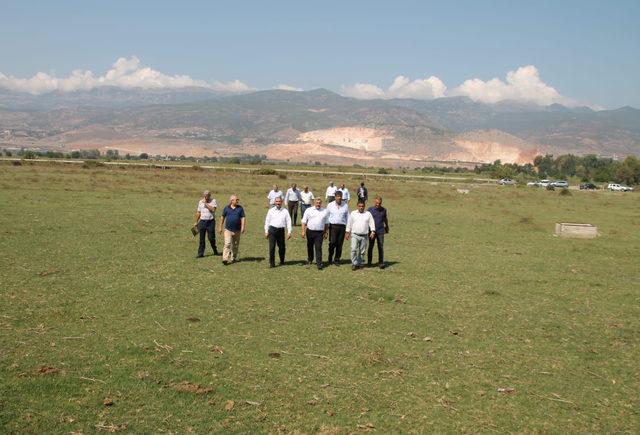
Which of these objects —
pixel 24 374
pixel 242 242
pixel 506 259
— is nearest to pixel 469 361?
A: pixel 24 374

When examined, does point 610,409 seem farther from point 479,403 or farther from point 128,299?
point 128,299

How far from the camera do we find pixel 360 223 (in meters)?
16.1

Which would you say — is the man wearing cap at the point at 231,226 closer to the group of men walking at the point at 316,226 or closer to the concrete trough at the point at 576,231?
the group of men walking at the point at 316,226

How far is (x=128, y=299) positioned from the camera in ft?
40.1

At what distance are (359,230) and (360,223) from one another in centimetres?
20

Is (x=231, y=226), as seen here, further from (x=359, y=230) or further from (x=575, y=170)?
(x=575, y=170)


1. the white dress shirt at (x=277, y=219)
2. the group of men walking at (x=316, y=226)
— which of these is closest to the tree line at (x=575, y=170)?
the group of men walking at (x=316, y=226)

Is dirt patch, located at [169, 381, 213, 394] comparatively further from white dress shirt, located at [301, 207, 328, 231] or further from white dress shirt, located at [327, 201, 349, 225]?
white dress shirt, located at [327, 201, 349, 225]

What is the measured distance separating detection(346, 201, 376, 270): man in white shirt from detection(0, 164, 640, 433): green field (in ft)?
1.82

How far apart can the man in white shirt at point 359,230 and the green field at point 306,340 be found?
1.82ft

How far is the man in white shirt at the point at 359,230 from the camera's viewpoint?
633 inches

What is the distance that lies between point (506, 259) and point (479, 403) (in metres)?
12.8

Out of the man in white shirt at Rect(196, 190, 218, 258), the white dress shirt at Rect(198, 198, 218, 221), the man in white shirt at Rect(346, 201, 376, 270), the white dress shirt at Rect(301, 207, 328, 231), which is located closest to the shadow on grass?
the man in white shirt at Rect(196, 190, 218, 258)

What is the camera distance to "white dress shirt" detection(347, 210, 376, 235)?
632 inches
